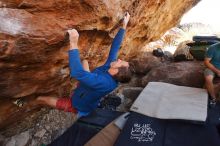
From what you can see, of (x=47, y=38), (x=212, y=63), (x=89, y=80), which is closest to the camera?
(x=47, y=38)

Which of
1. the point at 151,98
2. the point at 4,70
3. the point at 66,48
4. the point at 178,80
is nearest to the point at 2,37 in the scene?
the point at 4,70

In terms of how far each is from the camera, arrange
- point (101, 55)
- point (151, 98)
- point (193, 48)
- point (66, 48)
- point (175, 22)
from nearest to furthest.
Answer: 1. point (66, 48)
2. point (151, 98)
3. point (101, 55)
4. point (193, 48)
5. point (175, 22)

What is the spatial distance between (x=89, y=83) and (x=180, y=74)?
11.9ft

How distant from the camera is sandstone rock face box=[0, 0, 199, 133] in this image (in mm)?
3967

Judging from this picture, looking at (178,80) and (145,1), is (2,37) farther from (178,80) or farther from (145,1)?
(178,80)

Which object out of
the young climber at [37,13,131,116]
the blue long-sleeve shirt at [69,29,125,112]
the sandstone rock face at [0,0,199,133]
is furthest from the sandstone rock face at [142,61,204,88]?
the blue long-sleeve shirt at [69,29,125,112]

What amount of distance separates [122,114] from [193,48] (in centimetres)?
349

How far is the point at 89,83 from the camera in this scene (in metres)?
4.42

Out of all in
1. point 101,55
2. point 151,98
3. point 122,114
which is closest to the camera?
point 122,114

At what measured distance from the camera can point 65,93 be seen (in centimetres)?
613

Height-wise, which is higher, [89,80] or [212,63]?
[89,80]

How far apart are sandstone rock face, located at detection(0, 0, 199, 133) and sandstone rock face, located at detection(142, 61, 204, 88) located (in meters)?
1.74

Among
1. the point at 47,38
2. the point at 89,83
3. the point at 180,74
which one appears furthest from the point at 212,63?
the point at 47,38

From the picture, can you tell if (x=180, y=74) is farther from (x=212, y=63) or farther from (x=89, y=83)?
(x=89, y=83)
